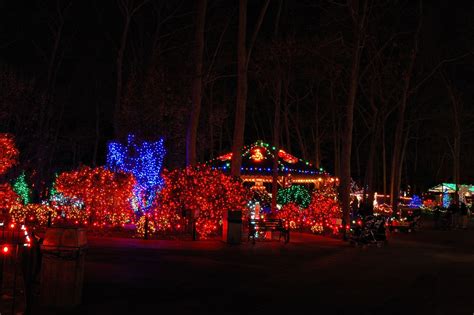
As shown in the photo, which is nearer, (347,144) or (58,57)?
(347,144)

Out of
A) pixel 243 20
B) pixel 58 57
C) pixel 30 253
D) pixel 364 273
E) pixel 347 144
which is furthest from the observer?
pixel 58 57

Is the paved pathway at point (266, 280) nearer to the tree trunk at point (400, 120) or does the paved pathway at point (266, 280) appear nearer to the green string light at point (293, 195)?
the green string light at point (293, 195)

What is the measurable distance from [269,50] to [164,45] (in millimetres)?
6678

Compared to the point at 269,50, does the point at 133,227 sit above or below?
below

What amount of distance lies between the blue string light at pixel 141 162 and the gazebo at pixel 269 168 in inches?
447

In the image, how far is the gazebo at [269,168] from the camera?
125ft

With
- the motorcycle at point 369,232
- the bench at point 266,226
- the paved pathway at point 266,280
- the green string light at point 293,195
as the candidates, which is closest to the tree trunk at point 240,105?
the bench at point 266,226

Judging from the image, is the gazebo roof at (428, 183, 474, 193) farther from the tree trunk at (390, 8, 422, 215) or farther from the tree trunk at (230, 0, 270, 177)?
the tree trunk at (230, 0, 270, 177)

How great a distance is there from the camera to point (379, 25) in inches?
1410

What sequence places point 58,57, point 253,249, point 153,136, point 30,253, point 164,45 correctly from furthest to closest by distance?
point 58,57 → point 164,45 → point 153,136 → point 253,249 → point 30,253

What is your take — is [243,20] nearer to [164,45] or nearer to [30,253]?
[164,45]

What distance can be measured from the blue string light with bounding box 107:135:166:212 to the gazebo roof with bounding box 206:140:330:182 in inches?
447

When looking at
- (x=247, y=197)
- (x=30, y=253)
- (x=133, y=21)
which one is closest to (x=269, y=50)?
(x=133, y=21)

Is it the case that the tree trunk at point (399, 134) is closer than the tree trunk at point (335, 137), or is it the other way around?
the tree trunk at point (399, 134)
